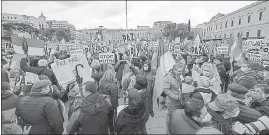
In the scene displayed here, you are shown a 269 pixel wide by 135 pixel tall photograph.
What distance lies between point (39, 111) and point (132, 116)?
4.53 ft

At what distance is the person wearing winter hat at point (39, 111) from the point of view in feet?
8.79

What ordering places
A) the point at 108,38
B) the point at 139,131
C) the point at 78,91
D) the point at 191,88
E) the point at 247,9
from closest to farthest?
the point at 139,131 < the point at 78,91 < the point at 191,88 < the point at 108,38 < the point at 247,9

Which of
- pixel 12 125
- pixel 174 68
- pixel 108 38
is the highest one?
pixel 108 38

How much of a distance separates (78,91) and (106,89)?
699 millimetres

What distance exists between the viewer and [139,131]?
2.96m

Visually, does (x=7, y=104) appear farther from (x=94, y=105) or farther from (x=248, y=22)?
(x=248, y=22)

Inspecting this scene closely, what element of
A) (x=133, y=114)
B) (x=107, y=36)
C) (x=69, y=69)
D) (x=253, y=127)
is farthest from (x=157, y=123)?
(x=107, y=36)

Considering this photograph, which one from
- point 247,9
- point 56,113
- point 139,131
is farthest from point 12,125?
point 247,9

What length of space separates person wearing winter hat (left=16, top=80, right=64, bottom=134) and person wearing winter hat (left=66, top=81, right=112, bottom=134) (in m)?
0.28

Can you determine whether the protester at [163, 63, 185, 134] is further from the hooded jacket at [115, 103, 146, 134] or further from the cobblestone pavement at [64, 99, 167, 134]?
the hooded jacket at [115, 103, 146, 134]

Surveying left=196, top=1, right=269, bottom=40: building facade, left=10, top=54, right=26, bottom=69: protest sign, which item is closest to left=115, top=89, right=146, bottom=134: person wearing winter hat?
left=10, top=54, right=26, bottom=69: protest sign

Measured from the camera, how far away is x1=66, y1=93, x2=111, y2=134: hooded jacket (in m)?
2.73

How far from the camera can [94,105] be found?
9.11 feet

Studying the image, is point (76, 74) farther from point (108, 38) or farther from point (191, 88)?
point (108, 38)
